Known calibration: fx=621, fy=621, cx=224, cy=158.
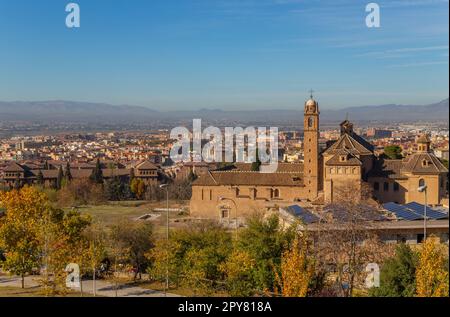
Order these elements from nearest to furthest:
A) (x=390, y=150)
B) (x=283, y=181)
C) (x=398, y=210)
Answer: (x=398, y=210), (x=283, y=181), (x=390, y=150)

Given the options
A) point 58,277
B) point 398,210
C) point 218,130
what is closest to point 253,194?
point 398,210

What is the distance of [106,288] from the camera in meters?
20.8

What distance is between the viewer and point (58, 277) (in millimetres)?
18766

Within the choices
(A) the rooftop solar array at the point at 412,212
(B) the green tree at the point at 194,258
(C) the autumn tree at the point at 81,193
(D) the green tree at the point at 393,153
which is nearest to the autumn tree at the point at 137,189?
(C) the autumn tree at the point at 81,193

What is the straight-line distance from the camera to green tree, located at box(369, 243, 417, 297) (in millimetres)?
14736

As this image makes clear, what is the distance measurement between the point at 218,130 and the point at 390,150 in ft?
200

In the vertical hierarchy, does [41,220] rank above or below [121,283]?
above

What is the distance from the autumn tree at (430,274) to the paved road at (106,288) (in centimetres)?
813

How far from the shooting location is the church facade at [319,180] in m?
34.7

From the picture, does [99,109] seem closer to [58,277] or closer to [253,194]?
[253,194]

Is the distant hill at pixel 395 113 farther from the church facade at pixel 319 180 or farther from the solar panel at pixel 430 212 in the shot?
the solar panel at pixel 430 212

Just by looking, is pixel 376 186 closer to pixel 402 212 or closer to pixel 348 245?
pixel 402 212

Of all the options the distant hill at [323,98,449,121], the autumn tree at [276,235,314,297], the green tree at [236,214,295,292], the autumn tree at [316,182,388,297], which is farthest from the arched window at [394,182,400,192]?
the distant hill at [323,98,449,121]

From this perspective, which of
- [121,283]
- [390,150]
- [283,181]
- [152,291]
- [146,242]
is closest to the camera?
[152,291]
